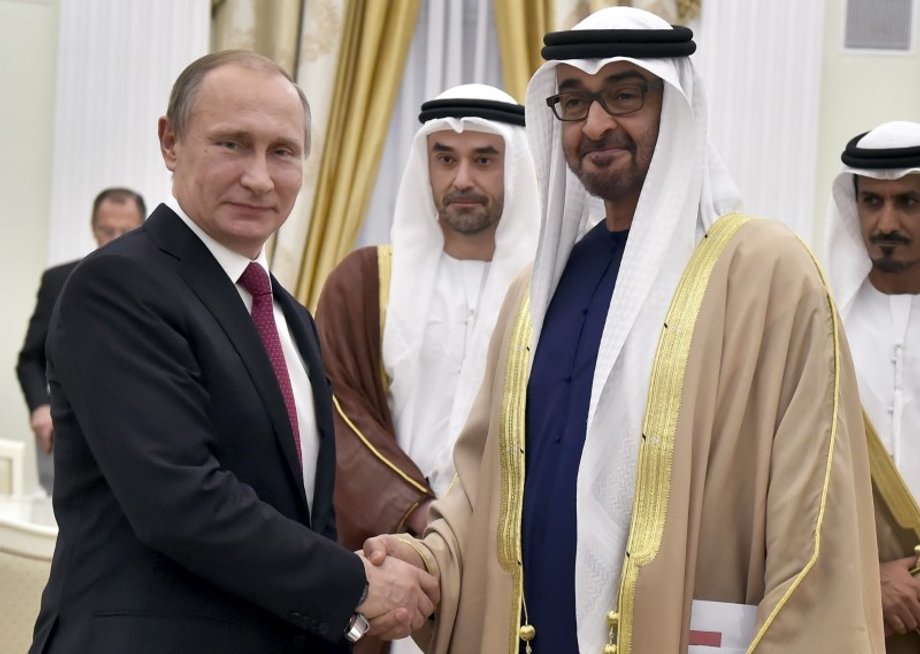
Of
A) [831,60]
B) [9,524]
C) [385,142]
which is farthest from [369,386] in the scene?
[831,60]

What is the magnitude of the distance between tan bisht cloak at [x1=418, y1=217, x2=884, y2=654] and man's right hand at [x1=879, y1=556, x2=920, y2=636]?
645mm

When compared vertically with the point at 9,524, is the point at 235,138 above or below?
above

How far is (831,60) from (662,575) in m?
4.88

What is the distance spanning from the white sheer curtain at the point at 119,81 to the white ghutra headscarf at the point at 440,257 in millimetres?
2473

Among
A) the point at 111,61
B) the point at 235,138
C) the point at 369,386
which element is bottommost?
the point at 369,386

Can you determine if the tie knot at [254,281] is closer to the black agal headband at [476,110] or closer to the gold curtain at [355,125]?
the black agal headband at [476,110]

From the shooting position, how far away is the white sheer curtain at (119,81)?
21.1 feet

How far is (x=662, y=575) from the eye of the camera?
2.41 metres

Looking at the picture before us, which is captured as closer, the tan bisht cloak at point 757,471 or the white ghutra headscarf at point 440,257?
the tan bisht cloak at point 757,471

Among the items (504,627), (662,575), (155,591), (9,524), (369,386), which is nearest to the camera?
(155,591)

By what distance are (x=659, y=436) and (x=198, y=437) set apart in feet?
2.72

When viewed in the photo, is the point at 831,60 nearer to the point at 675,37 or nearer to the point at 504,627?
the point at 675,37

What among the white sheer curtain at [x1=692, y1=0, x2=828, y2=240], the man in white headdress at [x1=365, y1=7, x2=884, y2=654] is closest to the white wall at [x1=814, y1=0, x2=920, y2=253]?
the white sheer curtain at [x1=692, y1=0, x2=828, y2=240]

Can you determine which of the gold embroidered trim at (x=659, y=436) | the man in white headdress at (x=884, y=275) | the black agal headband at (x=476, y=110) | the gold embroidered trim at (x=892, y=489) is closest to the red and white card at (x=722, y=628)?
the gold embroidered trim at (x=659, y=436)
